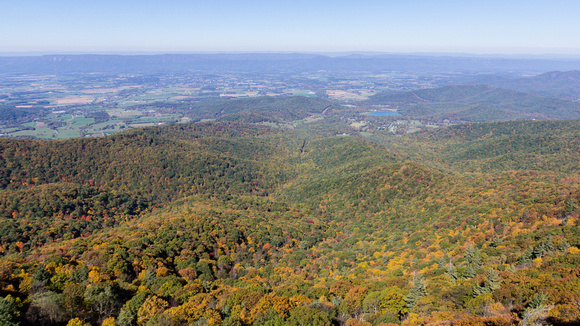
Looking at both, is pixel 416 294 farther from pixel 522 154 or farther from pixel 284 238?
pixel 522 154

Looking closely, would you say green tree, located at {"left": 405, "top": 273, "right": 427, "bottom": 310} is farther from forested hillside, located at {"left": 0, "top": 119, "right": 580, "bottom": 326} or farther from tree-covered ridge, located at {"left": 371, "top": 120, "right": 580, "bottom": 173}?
tree-covered ridge, located at {"left": 371, "top": 120, "right": 580, "bottom": 173}

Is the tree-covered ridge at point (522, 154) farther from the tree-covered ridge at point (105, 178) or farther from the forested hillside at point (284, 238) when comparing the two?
the tree-covered ridge at point (105, 178)

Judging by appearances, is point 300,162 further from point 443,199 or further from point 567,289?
point 567,289

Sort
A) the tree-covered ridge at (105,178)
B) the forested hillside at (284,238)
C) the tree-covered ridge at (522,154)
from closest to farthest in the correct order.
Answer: the forested hillside at (284,238)
the tree-covered ridge at (105,178)
the tree-covered ridge at (522,154)

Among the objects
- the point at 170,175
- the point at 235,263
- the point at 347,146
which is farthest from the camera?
the point at 347,146

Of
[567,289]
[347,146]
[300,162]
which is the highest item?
[567,289]

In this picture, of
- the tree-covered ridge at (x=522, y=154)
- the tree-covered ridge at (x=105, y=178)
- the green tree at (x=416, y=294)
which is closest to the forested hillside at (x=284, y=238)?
the green tree at (x=416, y=294)

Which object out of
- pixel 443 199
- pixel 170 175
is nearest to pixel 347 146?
pixel 443 199

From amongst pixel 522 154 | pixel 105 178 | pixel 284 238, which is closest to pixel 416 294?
pixel 284 238

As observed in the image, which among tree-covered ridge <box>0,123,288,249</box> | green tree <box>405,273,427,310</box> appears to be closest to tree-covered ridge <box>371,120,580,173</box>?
tree-covered ridge <box>0,123,288,249</box>
